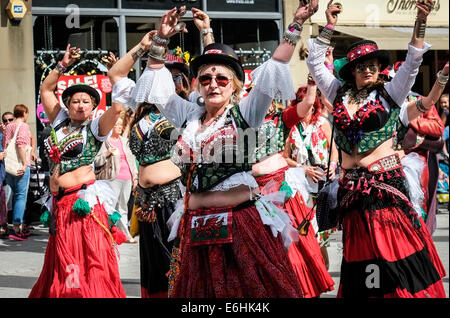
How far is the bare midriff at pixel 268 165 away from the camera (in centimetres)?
712

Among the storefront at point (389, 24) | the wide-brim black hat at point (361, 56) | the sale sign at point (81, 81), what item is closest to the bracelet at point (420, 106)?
the wide-brim black hat at point (361, 56)

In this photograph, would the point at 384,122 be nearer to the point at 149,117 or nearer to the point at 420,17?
the point at 420,17

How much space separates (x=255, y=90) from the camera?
15.1 feet

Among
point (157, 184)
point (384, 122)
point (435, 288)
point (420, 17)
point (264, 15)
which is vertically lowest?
point (435, 288)

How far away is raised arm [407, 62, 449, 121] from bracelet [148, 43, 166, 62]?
1951 millimetres

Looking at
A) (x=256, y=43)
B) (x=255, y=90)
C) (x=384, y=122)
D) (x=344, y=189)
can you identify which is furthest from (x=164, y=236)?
(x=256, y=43)

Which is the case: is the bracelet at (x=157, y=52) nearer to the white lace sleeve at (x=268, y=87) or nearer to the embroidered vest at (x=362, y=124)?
the white lace sleeve at (x=268, y=87)

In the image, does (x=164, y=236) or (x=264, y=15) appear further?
(x=264, y=15)

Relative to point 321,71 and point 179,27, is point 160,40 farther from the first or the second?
point 321,71

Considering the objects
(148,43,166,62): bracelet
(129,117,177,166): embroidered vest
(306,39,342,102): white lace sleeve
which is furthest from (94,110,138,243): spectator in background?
(148,43,166,62): bracelet

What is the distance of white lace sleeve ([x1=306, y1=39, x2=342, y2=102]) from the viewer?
5785 mm

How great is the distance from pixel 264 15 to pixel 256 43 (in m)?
0.51

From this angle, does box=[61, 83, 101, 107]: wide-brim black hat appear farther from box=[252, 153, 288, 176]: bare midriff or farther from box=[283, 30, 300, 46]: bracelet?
box=[283, 30, 300, 46]: bracelet

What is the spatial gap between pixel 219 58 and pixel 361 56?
1.41 metres
